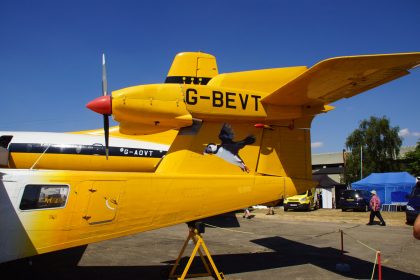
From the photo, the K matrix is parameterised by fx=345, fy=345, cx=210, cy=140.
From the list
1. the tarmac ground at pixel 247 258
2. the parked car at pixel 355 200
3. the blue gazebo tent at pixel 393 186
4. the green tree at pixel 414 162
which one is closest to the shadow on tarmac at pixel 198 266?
the tarmac ground at pixel 247 258

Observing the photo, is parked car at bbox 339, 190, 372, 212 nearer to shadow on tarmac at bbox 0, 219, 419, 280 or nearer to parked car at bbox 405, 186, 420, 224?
parked car at bbox 405, 186, 420, 224

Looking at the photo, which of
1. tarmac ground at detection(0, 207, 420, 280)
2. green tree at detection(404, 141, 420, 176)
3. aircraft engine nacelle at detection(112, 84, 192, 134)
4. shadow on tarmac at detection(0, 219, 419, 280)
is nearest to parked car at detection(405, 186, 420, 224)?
tarmac ground at detection(0, 207, 420, 280)

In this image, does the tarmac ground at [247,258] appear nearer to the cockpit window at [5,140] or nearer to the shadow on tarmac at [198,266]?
the shadow on tarmac at [198,266]

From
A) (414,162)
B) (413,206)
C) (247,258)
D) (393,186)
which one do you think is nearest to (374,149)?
(414,162)

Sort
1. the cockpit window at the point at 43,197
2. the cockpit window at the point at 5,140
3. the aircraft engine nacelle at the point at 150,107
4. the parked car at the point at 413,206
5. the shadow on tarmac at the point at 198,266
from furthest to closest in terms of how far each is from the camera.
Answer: the parked car at the point at 413,206 < the cockpit window at the point at 5,140 < the shadow on tarmac at the point at 198,266 < the aircraft engine nacelle at the point at 150,107 < the cockpit window at the point at 43,197

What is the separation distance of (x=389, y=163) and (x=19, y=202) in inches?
2240

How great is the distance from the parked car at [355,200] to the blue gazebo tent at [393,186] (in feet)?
4.95

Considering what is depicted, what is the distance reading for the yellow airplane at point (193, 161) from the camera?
6512 mm

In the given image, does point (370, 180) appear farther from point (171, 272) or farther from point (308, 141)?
point (171, 272)

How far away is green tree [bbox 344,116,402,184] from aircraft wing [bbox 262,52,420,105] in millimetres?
48935

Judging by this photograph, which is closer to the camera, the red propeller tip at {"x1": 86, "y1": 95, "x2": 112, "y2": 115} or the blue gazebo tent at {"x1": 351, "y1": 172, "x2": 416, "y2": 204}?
the red propeller tip at {"x1": 86, "y1": 95, "x2": 112, "y2": 115}

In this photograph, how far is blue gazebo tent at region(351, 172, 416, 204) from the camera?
94.3 feet

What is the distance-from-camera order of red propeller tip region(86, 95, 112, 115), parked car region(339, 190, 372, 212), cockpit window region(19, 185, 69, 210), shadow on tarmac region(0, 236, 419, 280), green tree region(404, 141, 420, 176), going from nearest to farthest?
cockpit window region(19, 185, 69, 210) → red propeller tip region(86, 95, 112, 115) → shadow on tarmac region(0, 236, 419, 280) → parked car region(339, 190, 372, 212) → green tree region(404, 141, 420, 176)

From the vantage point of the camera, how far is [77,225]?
22.2ft
